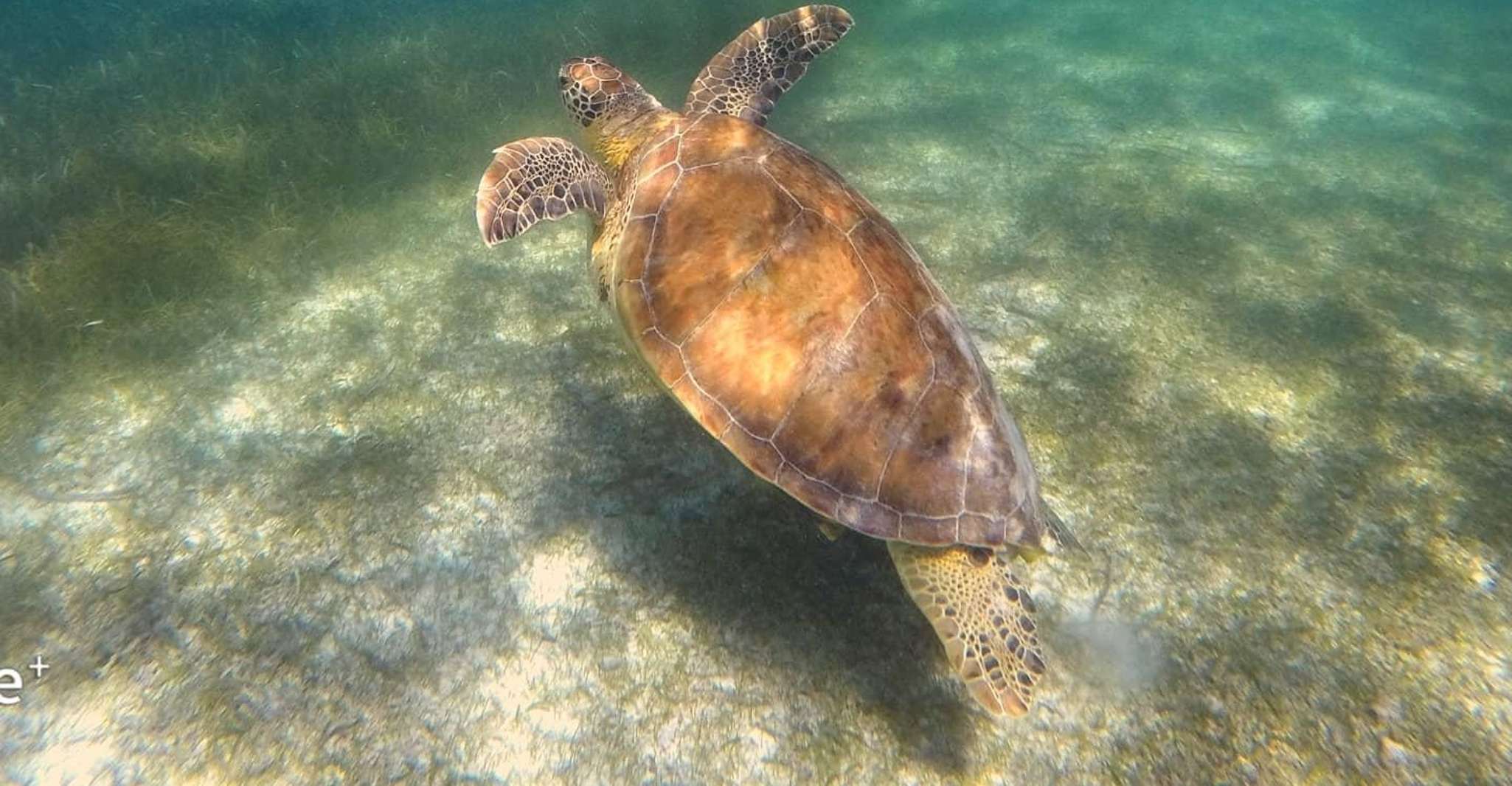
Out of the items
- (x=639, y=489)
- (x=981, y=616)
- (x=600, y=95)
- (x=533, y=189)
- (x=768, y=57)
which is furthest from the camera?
(x=768, y=57)

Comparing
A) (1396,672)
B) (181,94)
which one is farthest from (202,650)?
(181,94)

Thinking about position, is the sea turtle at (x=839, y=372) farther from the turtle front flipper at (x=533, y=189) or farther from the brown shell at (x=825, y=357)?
the turtle front flipper at (x=533, y=189)

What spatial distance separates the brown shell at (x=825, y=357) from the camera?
255 centimetres

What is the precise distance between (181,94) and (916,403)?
33.4 ft

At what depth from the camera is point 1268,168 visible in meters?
7.67

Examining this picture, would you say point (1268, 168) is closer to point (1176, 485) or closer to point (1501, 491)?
point (1501, 491)

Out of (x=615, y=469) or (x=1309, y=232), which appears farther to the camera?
(x=1309, y=232)

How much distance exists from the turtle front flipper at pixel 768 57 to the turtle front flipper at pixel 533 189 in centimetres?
151

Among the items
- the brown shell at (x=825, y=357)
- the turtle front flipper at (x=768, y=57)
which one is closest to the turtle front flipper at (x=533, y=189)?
the brown shell at (x=825, y=357)

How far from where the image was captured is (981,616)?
2.56m

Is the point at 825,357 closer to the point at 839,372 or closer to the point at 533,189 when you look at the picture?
the point at 839,372

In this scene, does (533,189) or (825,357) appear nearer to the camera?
(825,357)

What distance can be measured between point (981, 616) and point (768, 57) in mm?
4560

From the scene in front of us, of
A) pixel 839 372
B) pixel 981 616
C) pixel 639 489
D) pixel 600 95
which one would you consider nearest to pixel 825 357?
pixel 839 372
